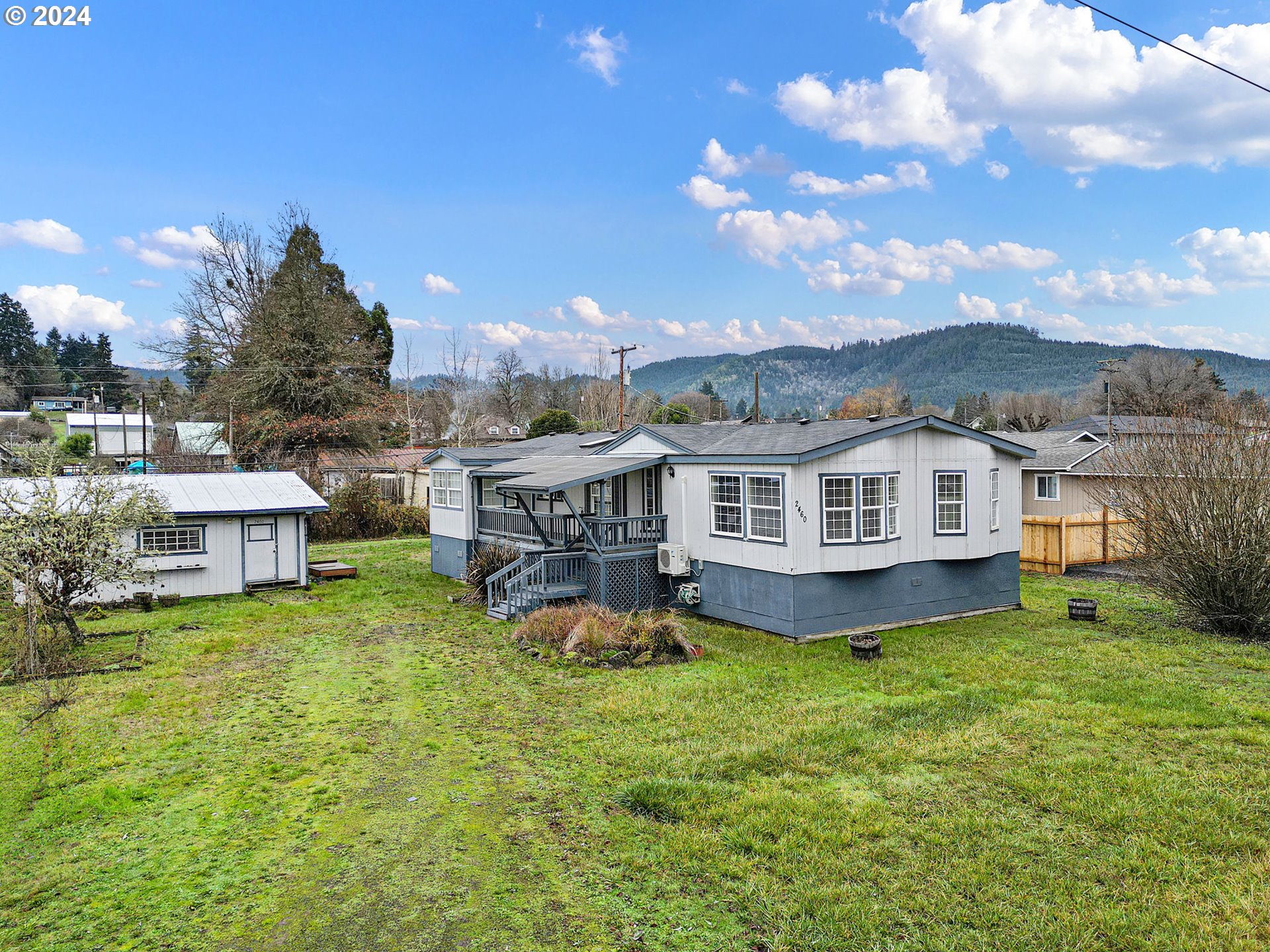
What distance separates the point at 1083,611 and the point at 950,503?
11.2 feet

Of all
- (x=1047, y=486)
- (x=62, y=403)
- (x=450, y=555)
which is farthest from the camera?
(x=62, y=403)

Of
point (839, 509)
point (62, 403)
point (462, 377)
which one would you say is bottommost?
point (839, 509)

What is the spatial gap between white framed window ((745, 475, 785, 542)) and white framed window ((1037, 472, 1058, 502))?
15959mm

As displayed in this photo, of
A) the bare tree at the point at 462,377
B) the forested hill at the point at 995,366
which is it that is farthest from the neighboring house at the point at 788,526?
the forested hill at the point at 995,366

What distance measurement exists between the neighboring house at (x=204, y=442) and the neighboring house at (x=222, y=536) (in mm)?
14259

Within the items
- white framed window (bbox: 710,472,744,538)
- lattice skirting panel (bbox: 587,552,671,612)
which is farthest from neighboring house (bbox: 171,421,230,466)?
white framed window (bbox: 710,472,744,538)

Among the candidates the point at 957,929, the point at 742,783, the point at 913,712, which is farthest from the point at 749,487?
the point at 957,929

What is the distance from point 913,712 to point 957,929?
4440 millimetres

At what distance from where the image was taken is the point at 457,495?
1973cm

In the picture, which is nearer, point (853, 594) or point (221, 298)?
point (853, 594)

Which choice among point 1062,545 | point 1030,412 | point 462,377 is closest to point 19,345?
point 462,377

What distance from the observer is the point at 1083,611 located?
14164 mm

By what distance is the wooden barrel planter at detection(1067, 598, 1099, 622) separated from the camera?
14.1 metres

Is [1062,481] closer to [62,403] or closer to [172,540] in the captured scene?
[172,540]
